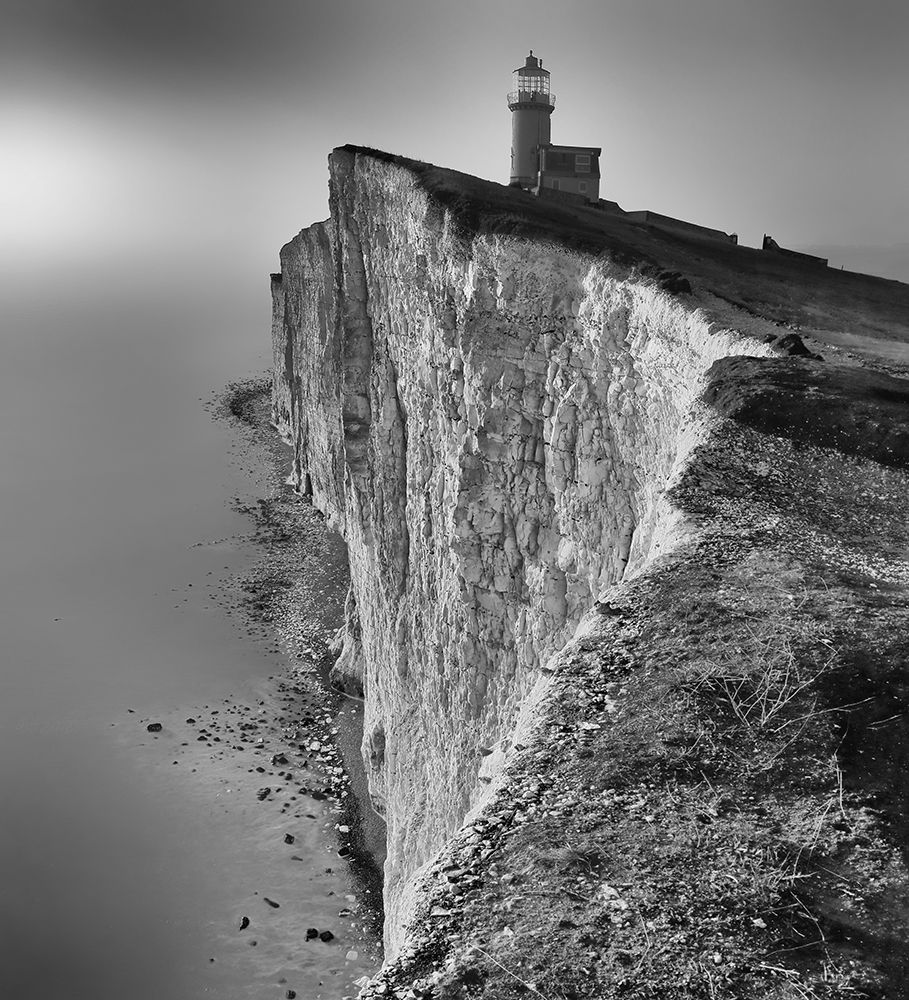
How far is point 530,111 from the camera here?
2098 inches

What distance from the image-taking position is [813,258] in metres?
30.2

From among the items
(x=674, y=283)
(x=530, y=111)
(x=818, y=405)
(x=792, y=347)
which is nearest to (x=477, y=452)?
(x=674, y=283)

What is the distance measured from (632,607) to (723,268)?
59.2 feet

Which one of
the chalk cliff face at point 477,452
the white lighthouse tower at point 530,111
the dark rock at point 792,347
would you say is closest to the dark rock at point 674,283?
the chalk cliff face at point 477,452

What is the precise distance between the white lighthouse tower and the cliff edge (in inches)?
1128

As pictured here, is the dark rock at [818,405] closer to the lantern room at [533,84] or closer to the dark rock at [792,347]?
the dark rock at [792,347]

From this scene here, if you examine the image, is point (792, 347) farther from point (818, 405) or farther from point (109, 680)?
point (109, 680)

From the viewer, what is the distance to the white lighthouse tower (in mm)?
53188

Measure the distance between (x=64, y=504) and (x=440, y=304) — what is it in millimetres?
38133

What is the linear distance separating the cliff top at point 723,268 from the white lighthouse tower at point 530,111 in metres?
27.6

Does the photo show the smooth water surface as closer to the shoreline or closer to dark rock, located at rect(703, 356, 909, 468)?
the shoreline

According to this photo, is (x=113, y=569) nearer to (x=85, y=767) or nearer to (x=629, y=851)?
(x=85, y=767)

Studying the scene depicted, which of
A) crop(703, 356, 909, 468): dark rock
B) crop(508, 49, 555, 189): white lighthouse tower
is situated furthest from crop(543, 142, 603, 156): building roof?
crop(703, 356, 909, 468): dark rock

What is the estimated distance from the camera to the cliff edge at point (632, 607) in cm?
455
